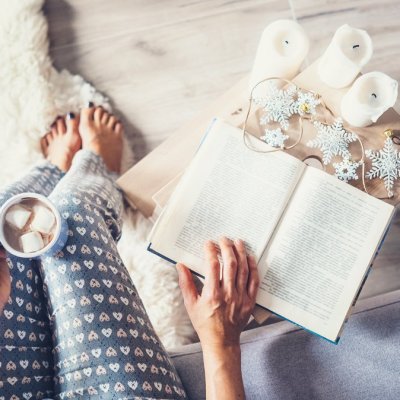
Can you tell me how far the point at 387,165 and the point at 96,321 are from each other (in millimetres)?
561

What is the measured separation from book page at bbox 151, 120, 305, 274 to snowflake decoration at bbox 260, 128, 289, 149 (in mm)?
19

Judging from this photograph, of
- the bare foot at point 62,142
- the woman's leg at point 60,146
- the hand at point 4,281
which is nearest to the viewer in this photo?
the hand at point 4,281

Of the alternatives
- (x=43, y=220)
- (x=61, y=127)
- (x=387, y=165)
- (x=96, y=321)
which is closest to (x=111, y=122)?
(x=61, y=127)

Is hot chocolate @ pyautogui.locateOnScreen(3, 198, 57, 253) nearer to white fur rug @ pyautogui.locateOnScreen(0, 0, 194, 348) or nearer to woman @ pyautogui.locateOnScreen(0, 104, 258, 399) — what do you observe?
woman @ pyautogui.locateOnScreen(0, 104, 258, 399)

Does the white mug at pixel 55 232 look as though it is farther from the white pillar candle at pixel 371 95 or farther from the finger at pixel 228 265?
the white pillar candle at pixel 371 95

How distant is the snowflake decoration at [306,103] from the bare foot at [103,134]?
0.54m

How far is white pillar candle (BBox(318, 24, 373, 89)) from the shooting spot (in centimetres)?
77

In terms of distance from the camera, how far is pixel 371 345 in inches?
33.0

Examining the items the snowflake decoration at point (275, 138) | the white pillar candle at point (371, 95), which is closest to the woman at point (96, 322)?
the snowflake decoration at point (275, 138)

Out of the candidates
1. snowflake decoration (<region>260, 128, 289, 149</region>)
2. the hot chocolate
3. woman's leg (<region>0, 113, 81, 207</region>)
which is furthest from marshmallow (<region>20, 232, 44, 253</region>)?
snowflake decoration (<region>260, 128, 289, 149</region>)

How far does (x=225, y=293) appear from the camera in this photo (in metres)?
0.77

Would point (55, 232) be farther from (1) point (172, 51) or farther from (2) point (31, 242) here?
(1) point (172, 51)

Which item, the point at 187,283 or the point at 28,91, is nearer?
the point at 187,283

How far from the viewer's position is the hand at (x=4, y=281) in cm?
74
